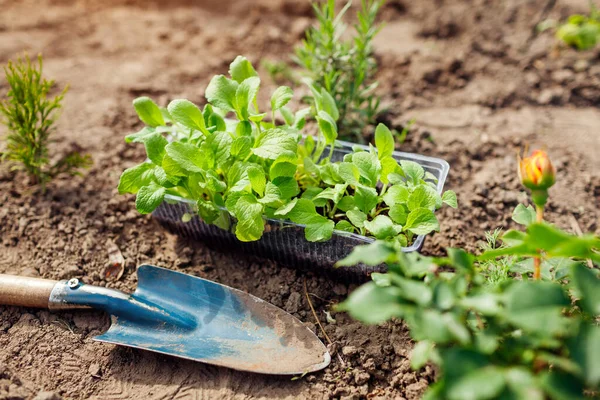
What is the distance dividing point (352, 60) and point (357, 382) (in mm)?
1396

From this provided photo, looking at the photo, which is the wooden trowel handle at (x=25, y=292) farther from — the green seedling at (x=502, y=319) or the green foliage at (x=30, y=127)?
the green seedling at (x=502, y=319)

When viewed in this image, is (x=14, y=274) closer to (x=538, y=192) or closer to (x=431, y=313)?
(x=431, y=313)

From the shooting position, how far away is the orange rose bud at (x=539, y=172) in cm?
136

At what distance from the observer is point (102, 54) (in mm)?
3158

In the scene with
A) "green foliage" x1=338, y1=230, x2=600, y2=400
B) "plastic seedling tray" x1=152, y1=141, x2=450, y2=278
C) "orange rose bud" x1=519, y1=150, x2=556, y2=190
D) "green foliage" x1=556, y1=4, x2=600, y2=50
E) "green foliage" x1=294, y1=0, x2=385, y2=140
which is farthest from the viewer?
"green foliage" x1=556, y1=4, x2=600, y2=50

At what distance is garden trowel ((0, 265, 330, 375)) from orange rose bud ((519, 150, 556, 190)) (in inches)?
32.3

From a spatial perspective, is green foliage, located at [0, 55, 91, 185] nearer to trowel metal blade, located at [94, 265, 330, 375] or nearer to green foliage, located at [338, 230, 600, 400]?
trowel metal blade, located at [94, 265, 330, 375]

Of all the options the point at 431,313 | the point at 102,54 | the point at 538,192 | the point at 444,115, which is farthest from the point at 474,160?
the point at 102,54

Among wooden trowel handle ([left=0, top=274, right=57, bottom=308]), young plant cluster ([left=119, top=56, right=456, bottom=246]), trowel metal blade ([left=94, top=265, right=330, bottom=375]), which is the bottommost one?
trowel metal blade ([left=94, top=265, right=330, bottom=375])

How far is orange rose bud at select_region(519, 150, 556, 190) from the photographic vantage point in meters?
1.36

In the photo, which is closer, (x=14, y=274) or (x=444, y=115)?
(x=14, y=274)

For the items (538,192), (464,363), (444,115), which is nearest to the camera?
(464,363)

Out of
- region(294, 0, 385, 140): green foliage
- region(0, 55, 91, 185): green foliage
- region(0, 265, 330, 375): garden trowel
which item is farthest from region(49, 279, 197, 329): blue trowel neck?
region(294, 0, 385, 140): green foliage

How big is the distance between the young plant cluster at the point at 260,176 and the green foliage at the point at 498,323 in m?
0.40
